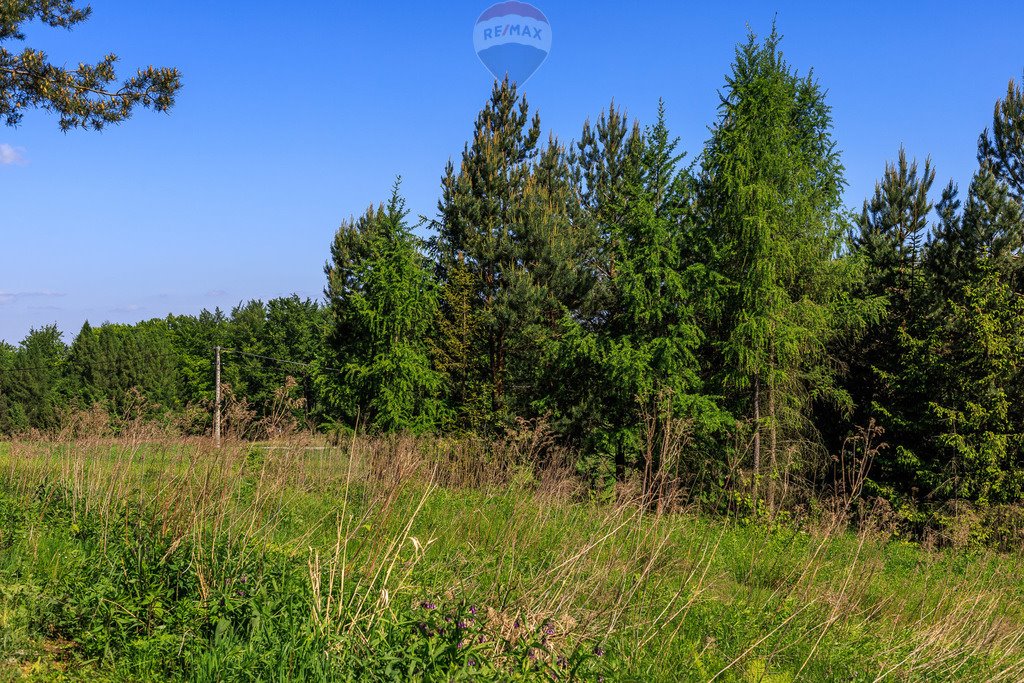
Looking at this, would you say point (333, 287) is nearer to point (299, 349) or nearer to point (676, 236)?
point (676, 236)

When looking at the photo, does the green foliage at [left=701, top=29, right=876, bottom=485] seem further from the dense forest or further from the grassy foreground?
the grassy foreground

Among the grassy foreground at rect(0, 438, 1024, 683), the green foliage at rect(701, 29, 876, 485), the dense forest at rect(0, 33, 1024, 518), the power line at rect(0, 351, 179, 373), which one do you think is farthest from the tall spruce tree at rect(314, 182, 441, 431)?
the power line at rect(0, 351, 179, 373)

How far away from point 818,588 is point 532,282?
2057 cm

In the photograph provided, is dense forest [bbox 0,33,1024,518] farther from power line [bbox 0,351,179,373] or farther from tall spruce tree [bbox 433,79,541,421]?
power line [bbox 0,351,179,373]

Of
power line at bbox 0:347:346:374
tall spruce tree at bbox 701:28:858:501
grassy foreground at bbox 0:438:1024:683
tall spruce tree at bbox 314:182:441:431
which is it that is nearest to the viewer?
grassy foreground at bbox 0:438:1024:683

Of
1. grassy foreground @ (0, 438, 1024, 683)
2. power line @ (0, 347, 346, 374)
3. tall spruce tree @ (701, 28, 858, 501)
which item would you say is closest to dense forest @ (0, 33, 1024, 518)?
tall spruce tree @ (701, 28, 858, 501)

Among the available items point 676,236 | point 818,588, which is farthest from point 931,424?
point 818,588

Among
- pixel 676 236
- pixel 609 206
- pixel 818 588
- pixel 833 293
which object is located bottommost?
pixel 818 588

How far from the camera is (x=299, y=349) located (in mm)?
58000

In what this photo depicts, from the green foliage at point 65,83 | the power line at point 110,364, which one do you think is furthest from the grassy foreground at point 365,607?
the power line at point 110,364

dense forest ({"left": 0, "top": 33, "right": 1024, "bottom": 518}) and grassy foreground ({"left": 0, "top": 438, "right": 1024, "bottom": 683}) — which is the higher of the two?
dense forest ({"left": 0, "top": 33, "right": 1024, "bottom": 518})

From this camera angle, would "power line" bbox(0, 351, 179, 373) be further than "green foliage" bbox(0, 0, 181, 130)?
Yes

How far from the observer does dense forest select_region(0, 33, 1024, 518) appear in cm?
1956

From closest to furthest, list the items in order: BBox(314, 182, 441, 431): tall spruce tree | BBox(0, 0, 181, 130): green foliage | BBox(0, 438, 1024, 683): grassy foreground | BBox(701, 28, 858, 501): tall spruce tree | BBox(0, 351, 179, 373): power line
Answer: BBox(0, 438, 1024, 683): grassy foreground → BBox(0, 0, 181, 130): green foliage → BBox(701, 28, 858, 501): tall spruce tree → BBox(314, 182, 441, 431): tall spruce tree → BBox(0, 351, 179, 373): power line
